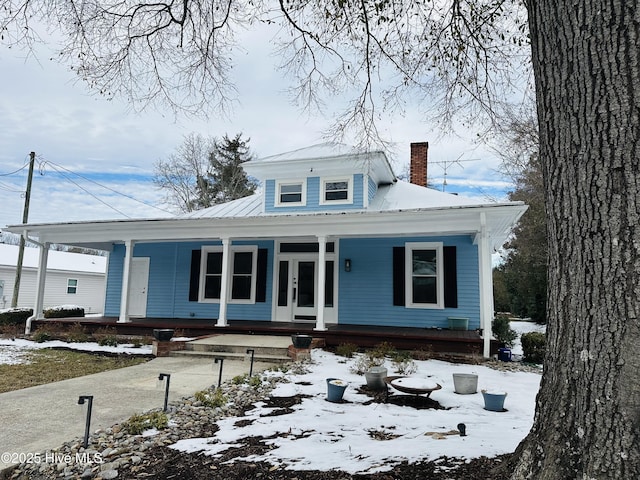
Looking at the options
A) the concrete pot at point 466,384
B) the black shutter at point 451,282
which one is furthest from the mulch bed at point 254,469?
the black shutter at point 451,282

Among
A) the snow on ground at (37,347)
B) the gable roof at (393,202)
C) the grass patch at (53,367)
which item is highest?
the gable roof at (393,202)

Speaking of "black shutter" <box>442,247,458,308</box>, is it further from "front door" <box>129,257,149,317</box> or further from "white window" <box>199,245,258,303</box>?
"front door" <box>129,257,149,317</box>

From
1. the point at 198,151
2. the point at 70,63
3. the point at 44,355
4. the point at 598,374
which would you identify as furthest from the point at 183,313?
the point at 198,151

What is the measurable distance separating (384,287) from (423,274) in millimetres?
1072

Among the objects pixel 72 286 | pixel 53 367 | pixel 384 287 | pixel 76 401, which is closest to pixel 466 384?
pixel 76 401

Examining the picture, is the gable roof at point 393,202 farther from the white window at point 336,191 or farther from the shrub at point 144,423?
the shrub at point 144,423

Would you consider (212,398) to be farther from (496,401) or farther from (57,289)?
(57,289)

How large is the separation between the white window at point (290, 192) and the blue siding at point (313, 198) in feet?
0.39

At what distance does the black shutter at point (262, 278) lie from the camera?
1191 centimetres

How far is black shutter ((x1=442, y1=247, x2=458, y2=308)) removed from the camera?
10.4 meters

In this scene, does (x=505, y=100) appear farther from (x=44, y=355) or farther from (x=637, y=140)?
(x=44, y=355)

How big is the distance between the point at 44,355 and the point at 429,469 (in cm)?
904

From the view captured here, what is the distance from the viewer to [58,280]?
76.0 ft

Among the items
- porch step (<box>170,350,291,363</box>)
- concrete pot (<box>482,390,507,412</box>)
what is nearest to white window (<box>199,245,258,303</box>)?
porch step (<box>170,350,291,363</box>)
